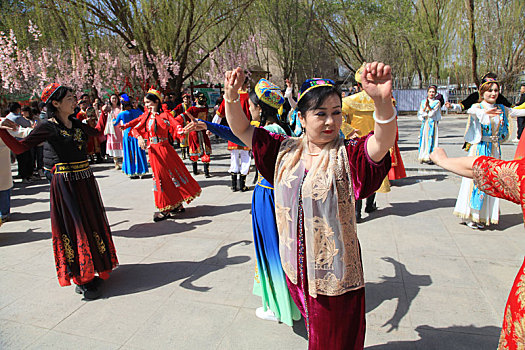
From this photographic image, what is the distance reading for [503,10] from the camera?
61.7 ft

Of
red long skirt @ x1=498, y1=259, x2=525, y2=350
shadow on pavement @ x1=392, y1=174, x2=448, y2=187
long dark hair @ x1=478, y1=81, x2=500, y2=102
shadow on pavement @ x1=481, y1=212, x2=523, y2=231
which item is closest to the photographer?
red long skirt @ x1=498, y1=259, x2=525, y2=350

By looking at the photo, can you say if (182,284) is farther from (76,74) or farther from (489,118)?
(76,74)

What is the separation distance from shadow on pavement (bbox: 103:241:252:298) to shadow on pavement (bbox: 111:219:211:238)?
3.28 feet

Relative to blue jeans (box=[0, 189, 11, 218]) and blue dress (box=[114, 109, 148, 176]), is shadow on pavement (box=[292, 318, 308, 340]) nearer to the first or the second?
blue jeans (box=[0, 189, 11, 218])

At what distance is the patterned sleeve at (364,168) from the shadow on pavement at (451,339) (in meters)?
1.40

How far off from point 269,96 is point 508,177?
75.2 inches

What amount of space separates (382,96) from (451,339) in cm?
204

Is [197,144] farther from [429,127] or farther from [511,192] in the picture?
[511,192]

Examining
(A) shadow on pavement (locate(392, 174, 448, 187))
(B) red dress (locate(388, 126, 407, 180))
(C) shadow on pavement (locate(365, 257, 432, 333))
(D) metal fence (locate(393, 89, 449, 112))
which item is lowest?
(C) shadow on pavement (locate(365, 257, 432, 333))

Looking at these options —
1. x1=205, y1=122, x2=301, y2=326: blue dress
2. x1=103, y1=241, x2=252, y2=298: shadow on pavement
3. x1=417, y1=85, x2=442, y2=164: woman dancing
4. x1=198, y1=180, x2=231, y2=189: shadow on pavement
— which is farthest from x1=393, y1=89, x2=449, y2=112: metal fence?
x1=205, y1=122, x2=301, y2=326: blue dress

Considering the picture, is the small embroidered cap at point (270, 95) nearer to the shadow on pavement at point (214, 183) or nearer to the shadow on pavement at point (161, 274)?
the shadow on pavement at point (161, 274)

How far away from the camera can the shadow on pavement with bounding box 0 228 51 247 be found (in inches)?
195

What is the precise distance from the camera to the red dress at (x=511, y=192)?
147 cm

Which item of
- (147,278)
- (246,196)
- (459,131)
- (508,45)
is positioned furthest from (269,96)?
(508,45)
